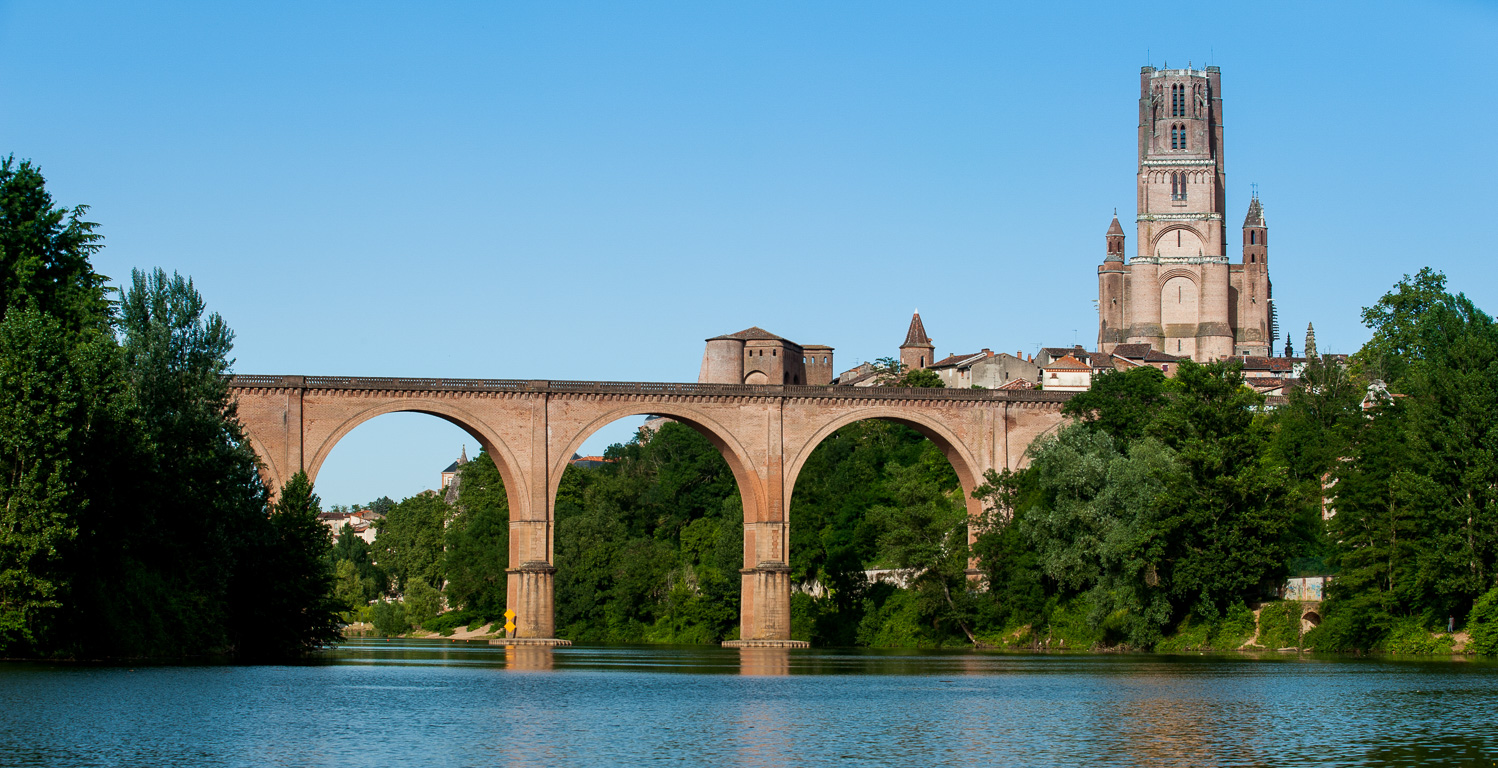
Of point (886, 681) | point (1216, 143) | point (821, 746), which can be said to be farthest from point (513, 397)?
point (1216, 143)

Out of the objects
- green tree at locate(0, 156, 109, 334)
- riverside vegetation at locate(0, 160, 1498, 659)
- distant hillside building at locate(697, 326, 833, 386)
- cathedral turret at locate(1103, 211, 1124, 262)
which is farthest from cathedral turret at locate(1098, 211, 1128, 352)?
green tree at locate(0, 156, 109, 334)

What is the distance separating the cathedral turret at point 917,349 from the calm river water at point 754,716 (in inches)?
2711

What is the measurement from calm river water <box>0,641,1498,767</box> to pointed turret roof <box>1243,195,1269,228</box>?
3019 inches

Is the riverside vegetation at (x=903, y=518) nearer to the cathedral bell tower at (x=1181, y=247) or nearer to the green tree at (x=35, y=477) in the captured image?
the green tree at (x=35, y=477)

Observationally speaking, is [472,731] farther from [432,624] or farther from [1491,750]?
[432,624]

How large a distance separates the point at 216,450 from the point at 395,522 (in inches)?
2661

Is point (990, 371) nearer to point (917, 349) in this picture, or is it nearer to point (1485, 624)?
point (917, 349)

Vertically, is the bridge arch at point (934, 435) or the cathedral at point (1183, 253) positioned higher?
the cathedral at point (1183, 253)

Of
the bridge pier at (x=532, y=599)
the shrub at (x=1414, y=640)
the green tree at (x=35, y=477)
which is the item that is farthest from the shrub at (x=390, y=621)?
the green tree at (x=35, y=477)

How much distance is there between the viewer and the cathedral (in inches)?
3991

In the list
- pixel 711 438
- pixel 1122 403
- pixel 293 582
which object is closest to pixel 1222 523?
pixel 1122 403

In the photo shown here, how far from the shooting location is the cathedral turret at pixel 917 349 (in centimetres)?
10256

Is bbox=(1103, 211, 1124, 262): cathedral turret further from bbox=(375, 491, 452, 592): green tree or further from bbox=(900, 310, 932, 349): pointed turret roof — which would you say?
bbox=(375, 491, 452, 592): green tree

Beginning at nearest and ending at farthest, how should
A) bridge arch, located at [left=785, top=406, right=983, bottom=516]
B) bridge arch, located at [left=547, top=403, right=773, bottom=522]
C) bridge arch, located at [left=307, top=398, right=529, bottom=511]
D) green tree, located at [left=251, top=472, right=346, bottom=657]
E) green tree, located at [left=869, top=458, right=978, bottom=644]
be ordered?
green tree, located at [left=251, top=472, right=346, bottom=657] → bridge arch, located at [left=307, top=398, right=529, bottom=511] → bridge arch, located at [left=547, top=403, right=773, bottom=522] → green tree, located at [left=869, top=458, right=978, bottom=644] → bridge arch, located at [left=785, top=406, right=983, bottom=516]
